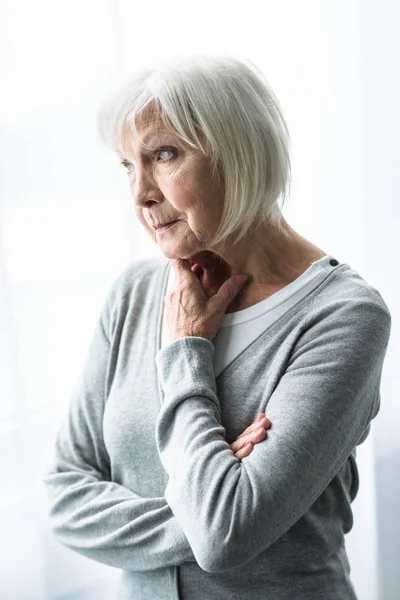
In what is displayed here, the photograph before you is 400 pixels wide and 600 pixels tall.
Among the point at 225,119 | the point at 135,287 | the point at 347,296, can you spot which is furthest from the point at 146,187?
the point at 347,296

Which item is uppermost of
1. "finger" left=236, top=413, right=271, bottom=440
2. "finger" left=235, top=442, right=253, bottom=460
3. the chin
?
the chin

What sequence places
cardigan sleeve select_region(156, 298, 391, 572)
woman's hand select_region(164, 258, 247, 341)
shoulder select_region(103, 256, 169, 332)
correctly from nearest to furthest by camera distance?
cardigan sleeve select_region(156, 298, 391, 572) → woman's hand select_region(164, 258, 247, 341) → shoulder select_region(103, 256, 169, 332)

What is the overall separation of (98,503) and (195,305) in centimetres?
40

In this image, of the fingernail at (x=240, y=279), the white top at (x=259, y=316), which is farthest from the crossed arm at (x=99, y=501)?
the fingernail at (x=240, y=279)

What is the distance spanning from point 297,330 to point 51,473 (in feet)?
1.93

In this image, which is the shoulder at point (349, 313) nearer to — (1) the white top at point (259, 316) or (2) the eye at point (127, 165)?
(1) the white top at point (259, 316)

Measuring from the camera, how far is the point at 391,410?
6.70 feet

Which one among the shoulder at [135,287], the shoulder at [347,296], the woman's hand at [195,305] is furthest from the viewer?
the shoulder at [135,287]

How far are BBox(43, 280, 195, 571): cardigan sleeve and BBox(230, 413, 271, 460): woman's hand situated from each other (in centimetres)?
18

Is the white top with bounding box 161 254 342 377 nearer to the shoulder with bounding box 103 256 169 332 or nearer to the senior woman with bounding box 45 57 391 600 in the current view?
the senior woman with bounding box 45 57 391 600

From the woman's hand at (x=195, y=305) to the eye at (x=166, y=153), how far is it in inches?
8.7

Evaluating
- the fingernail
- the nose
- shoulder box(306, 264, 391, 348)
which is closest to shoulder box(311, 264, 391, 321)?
shoulder box(306, 264, 391, 348)

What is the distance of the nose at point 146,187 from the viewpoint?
4.32ft

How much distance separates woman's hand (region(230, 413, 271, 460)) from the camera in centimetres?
119
